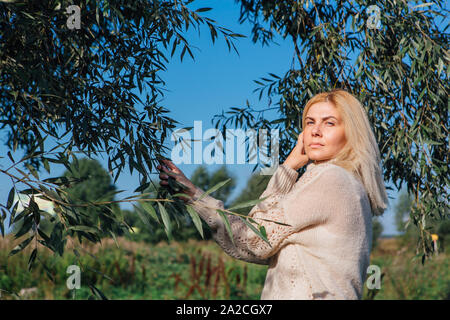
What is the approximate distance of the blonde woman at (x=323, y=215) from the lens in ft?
6.72

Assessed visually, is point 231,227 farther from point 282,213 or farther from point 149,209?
point 149,209

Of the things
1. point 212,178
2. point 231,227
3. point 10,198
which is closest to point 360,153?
point 231,227

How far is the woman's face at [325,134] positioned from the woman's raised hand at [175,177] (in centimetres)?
63

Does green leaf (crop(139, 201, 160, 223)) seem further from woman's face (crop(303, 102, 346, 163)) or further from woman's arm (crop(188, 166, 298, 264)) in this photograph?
woman's face (crop(303, 102, 346, 163))

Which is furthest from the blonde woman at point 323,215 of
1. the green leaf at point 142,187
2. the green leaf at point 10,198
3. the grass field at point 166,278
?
the grass field at point 166,278

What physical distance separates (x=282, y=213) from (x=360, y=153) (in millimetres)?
504

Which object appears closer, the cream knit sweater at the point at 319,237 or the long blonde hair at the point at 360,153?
the cream knit sweater at the point at 319,237

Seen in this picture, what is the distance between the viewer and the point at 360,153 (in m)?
2.23

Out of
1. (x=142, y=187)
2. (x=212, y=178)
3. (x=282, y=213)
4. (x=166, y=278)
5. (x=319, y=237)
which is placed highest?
(x=212, y=178)

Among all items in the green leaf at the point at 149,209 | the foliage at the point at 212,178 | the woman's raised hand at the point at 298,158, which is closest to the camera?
the green leaf at the point at 149,209

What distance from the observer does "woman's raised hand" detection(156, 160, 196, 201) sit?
2.26 metres

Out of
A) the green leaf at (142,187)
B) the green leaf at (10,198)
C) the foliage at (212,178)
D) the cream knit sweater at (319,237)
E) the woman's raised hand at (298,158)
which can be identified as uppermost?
the foliage at (212,178)

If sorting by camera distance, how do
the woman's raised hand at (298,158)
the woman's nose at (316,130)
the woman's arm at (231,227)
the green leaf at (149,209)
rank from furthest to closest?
the woman's raised hand at (298,158), the woman's nose at (316,130), the woman's arm at (231,227), the green leaf at (149,209)

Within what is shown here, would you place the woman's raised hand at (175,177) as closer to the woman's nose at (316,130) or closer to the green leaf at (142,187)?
the green leaf at (142,187)
